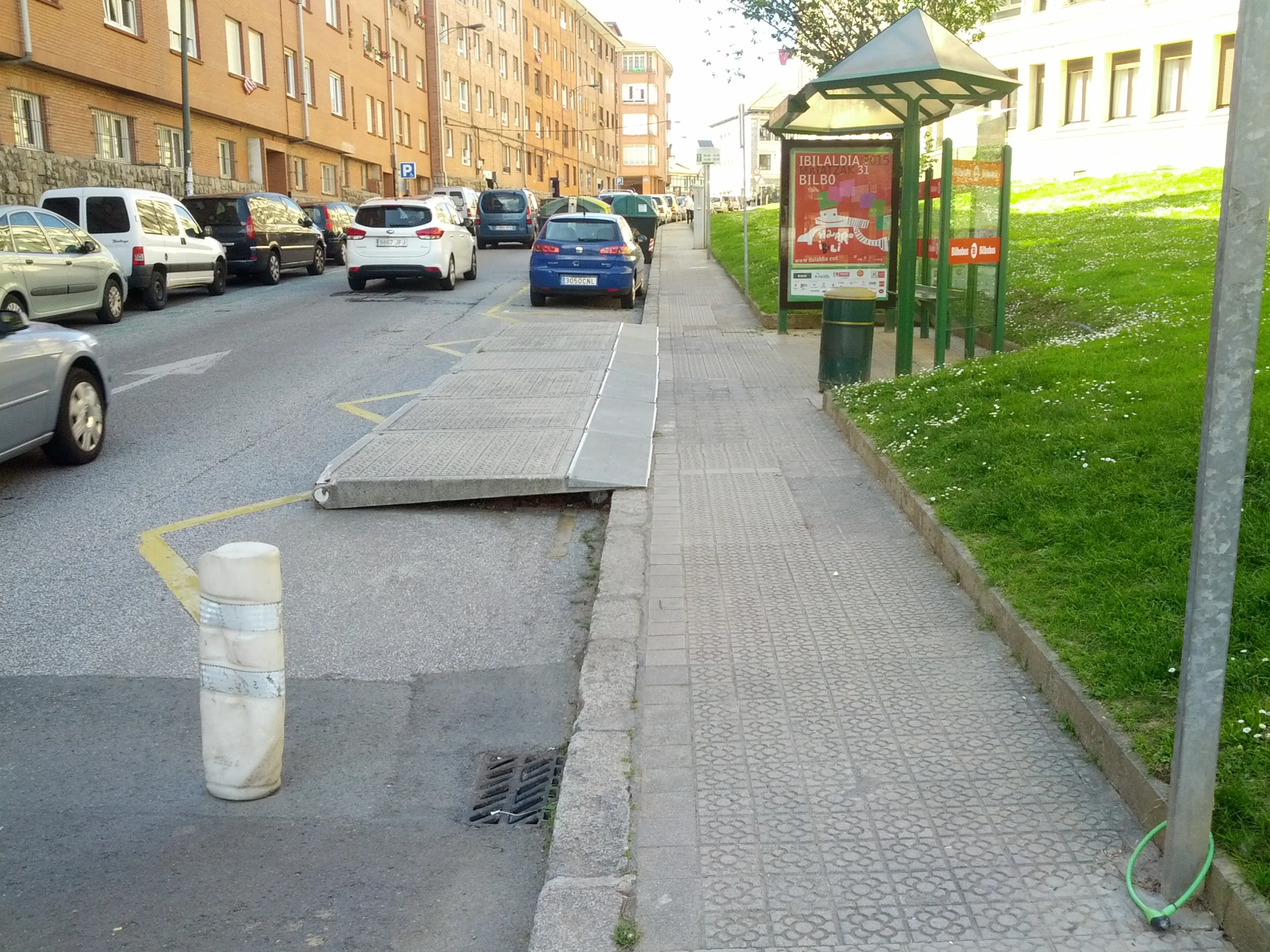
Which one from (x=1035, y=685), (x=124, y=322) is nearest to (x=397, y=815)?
(x=1035, y=685)

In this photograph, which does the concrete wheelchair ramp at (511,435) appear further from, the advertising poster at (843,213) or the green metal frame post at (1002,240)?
the green metal frame post at (1002,240)

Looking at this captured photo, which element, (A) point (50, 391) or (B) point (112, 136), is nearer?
(A) point (50, 391)

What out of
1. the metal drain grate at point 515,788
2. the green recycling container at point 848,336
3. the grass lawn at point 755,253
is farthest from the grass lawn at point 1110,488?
the grass lawn at point 755,253

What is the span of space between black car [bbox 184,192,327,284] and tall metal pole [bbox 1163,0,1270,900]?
22.4 metres

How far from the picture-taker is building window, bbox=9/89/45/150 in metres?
23.4

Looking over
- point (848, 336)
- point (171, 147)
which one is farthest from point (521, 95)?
point (848, 336)

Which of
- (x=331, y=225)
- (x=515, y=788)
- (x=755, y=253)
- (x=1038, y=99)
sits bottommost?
(x=515, y=788)

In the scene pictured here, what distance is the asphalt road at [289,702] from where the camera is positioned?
10.7ft

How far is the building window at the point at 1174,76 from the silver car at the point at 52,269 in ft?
112

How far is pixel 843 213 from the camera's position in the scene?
14000 millimetres

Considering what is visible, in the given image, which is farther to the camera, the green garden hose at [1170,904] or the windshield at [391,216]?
the windshield at [391,216]

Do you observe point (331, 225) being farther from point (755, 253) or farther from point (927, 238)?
point (927, 238)

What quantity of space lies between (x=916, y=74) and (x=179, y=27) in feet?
84.8

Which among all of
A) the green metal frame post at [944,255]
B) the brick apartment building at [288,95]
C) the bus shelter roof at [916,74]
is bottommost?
the green metal frame post at [944,255]
